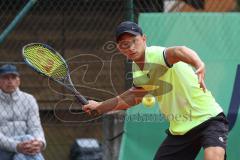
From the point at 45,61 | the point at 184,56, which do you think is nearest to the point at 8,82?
the point at 45,61

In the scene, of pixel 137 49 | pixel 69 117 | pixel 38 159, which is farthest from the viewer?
pixel 69 117

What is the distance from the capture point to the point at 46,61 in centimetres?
667

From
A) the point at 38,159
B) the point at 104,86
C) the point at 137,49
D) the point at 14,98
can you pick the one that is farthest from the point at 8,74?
the point at 137,49

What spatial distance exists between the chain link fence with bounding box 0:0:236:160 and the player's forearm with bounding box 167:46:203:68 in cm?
212

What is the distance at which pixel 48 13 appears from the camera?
361 inches

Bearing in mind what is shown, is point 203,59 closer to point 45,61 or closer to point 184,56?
point 45,61

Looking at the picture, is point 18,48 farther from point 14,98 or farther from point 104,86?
point 14,98

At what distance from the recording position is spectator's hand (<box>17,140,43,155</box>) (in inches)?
279

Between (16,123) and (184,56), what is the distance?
2425 millimetres

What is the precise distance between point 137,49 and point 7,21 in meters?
3.74

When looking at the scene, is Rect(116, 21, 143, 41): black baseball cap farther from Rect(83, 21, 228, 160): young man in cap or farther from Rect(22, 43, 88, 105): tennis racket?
Rect(22, 43, 88, 105): tennis racket

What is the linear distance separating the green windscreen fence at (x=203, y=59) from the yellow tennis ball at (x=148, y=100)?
3.0 inches

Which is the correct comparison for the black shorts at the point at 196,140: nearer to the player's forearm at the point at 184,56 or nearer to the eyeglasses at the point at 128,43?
the player's forearm at the point at 184,56

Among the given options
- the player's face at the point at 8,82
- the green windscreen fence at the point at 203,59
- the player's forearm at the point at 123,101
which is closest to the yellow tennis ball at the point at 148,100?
the green windscreen fence at the point at 203,59
